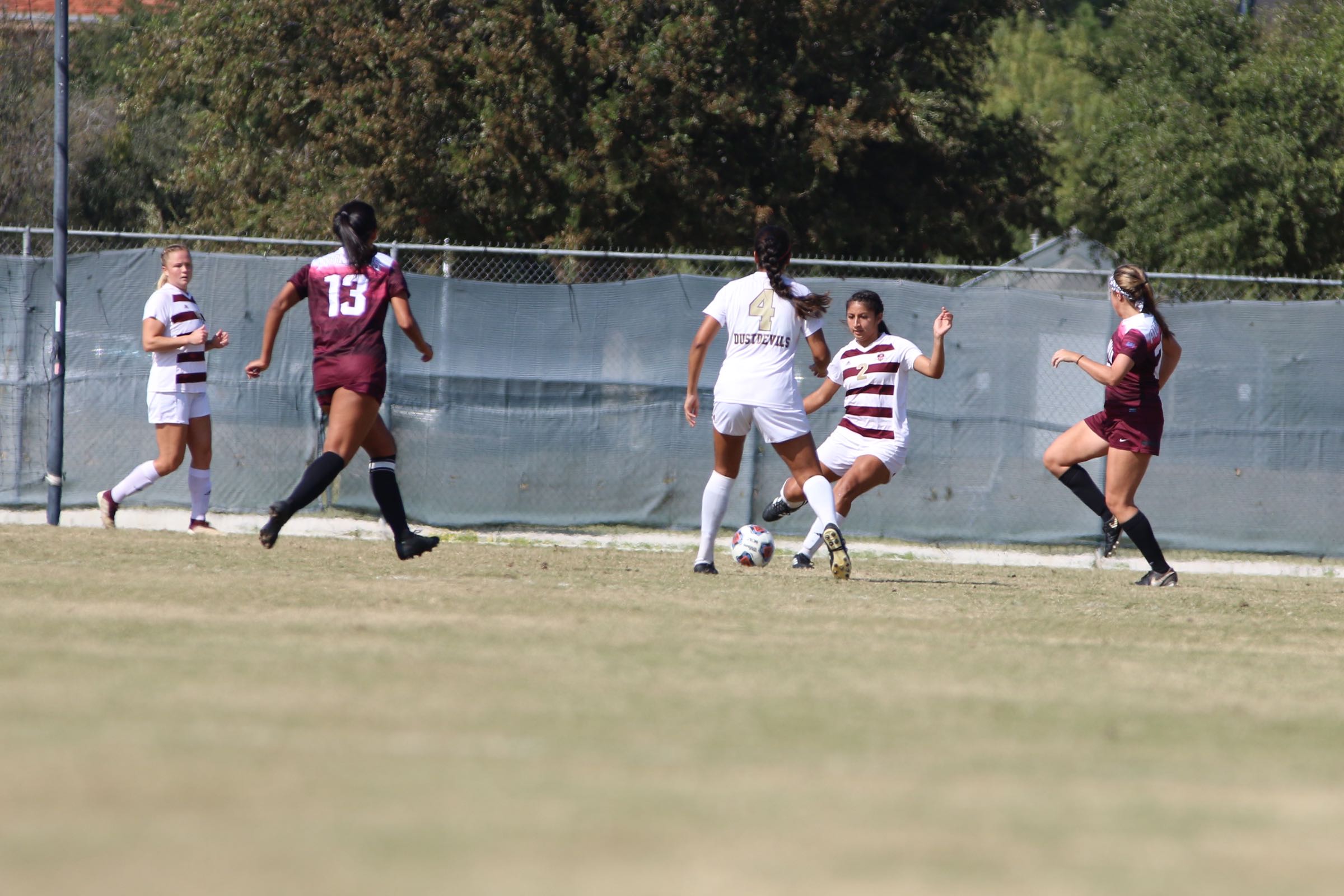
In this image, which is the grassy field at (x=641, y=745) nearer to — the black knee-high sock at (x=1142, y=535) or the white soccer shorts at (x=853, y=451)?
the black knee-high sock at (x=1142, y=535)

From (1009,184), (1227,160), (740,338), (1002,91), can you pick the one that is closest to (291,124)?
(1009,184)

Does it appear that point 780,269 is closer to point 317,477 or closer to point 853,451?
point 853,451

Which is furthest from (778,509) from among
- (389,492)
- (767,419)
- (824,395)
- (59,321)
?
(59,321)

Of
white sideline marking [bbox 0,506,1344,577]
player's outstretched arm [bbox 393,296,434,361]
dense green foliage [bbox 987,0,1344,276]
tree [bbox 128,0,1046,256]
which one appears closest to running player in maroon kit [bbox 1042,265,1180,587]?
white sideline marking [bbox 0,506,1344,577]

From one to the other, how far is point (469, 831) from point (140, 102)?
2547 cm

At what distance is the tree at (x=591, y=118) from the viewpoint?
71.5 feet

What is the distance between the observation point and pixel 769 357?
28.2ft

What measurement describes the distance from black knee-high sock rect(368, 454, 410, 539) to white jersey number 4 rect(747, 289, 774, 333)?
2022 mm

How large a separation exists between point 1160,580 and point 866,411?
190cm

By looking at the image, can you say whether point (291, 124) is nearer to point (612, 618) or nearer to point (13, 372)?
point (13, 372)

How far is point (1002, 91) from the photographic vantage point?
48938 mm

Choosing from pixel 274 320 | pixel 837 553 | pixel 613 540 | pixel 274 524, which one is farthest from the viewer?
pixel 613 540

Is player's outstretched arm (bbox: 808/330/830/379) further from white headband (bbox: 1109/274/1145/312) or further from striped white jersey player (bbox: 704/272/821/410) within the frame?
white headband (bbox: 1109/274/1145/312)

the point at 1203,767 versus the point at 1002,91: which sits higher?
the point at 1002,91
